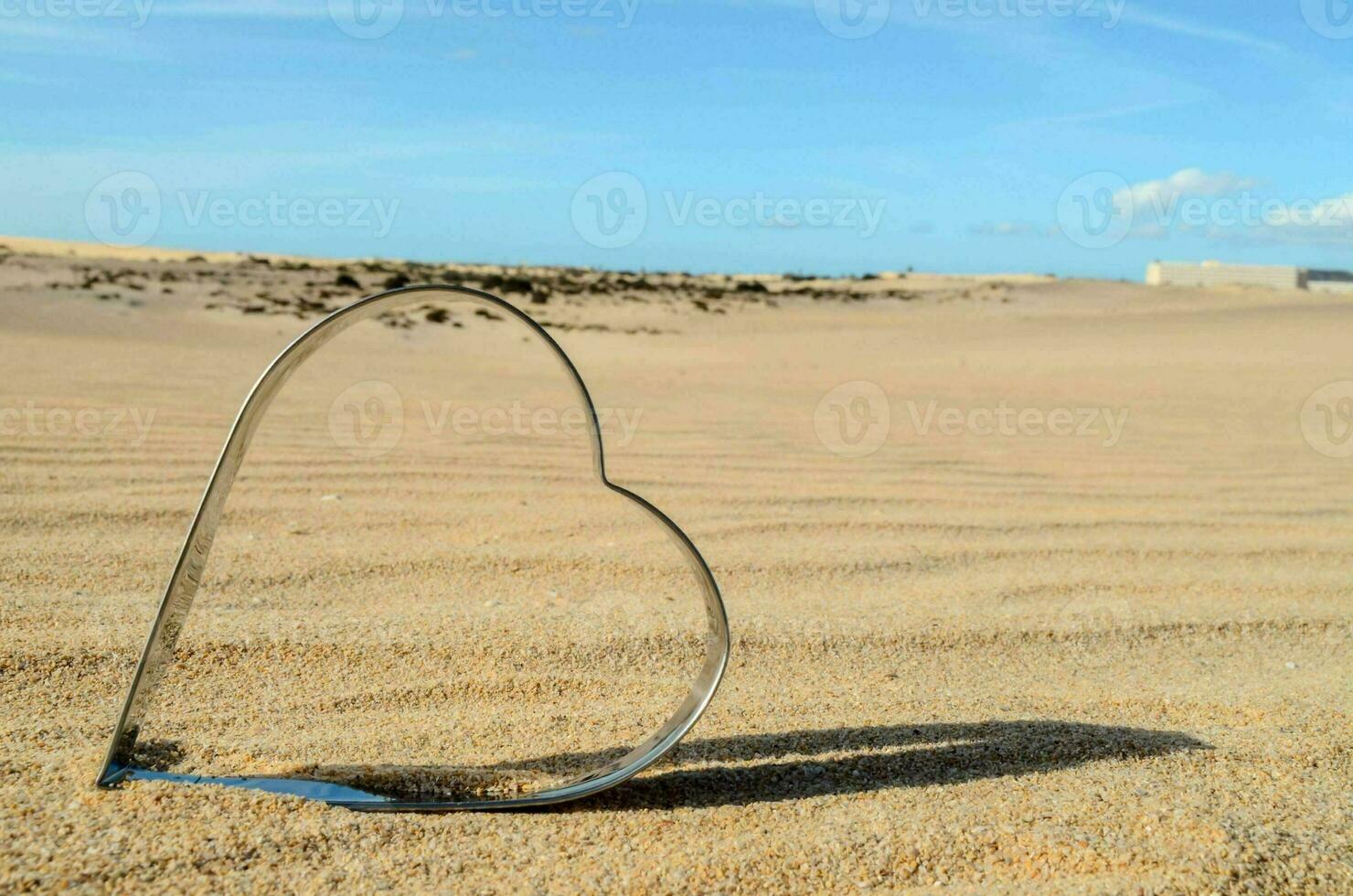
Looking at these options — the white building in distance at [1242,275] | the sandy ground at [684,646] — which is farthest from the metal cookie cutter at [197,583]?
the white building in distance at [1242,275]

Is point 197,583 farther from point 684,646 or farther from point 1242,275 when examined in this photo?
point 1242,275

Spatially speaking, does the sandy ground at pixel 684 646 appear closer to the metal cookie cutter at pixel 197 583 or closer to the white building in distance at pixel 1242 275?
the metal cookie cutter at pixel 197 583

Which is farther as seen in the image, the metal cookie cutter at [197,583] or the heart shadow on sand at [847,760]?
the heart shadow on sand at [847,760]

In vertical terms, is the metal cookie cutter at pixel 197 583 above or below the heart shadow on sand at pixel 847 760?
above

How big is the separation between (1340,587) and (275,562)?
3.50 m

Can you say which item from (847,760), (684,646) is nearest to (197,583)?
(847,760)

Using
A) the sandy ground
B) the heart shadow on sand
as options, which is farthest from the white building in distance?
the heart shadow on sand

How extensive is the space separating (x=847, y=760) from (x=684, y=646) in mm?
848

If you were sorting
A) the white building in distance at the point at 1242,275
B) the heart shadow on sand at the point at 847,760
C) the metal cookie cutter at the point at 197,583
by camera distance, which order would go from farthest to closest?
the white building in distance at the point at 1242,275 → the heart shadow on sand at the point at 847,760 → the metal cookie cutter at the point at 197,583

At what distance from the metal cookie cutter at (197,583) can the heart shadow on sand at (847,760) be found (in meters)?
0.08

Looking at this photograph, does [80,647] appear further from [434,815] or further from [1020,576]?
[1020,576]

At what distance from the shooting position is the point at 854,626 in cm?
320

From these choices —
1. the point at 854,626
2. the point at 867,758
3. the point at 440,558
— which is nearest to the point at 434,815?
the point at 867,758

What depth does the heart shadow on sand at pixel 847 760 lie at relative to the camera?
2.04 meters
